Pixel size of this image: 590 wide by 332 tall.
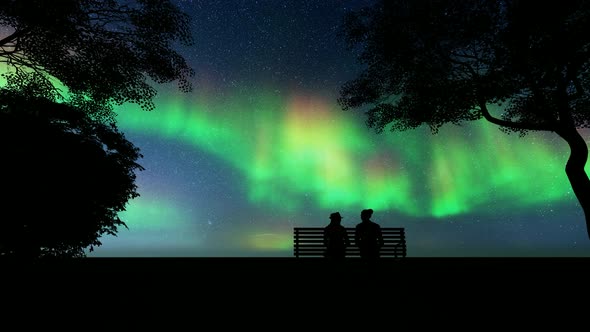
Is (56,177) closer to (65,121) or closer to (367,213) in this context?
(65,121)

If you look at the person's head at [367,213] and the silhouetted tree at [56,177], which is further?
the silhouetted tree at [56,177]

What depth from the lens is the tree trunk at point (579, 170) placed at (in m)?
12.8

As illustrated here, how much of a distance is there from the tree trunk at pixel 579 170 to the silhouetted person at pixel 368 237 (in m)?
9.28

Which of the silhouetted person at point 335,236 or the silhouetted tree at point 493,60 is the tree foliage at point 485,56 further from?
the silhouetted person at point 335,236

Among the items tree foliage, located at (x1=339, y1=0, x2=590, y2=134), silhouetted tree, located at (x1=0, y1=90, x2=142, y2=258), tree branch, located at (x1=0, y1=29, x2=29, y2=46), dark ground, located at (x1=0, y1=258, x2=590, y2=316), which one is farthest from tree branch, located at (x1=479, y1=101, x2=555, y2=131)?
tree branch, located at (x1=0, y1=29, x2=29, y2=46)

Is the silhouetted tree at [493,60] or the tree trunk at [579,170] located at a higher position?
the silhouetted tree at [493,60]

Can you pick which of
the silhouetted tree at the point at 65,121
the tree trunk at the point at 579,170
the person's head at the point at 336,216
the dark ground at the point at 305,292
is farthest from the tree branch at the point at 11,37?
the tree trunk at the point at 579,170

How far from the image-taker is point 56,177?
13.0 m

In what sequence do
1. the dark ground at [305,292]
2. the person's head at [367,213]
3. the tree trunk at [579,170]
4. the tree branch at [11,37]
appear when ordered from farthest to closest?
the tree trunk at [579,170]
the tree branch at [11,37]
the person's head at [367,213]
the dark ground at [305,292]

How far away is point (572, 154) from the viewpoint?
13305 millimetres

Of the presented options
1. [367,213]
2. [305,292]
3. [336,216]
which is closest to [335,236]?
[336,216]

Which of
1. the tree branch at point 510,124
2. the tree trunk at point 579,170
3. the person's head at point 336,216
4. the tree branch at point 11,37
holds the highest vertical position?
the tree branch at point 11,37

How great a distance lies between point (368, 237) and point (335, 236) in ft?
3.31

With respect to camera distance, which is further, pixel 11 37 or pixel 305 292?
pixel 11 37
